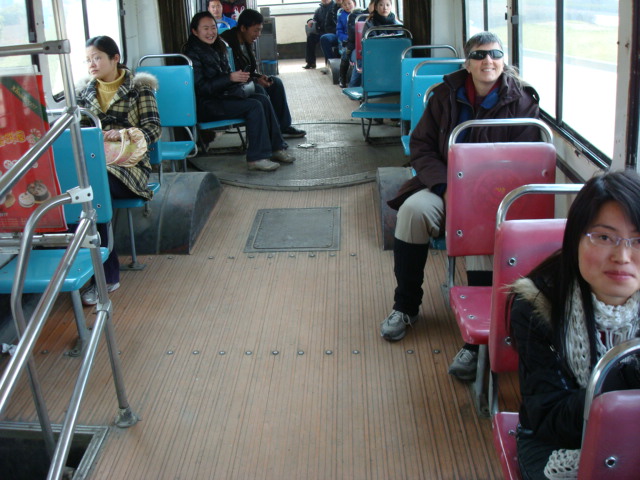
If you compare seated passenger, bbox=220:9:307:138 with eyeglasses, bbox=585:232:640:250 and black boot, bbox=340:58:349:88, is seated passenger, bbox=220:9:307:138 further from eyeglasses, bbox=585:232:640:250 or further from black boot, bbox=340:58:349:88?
eyeglasses, bbox=585:232:640:250

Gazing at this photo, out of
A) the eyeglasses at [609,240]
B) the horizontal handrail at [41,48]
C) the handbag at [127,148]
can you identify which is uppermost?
the horizontal handrail at [41,48]

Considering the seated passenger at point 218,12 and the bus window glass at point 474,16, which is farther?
the seated passenger at point 218,12

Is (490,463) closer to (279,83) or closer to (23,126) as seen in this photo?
(23,126)

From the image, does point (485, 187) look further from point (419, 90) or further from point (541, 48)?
point (419, 90)

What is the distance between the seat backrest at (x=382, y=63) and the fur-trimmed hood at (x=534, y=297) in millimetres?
5145

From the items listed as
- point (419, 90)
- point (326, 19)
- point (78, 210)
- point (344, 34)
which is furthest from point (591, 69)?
point (326, 19)

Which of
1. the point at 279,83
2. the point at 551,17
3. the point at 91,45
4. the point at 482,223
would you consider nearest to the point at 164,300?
the point at 91,45

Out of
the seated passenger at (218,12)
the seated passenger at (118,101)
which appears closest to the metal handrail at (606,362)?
the seated passenger at (118,101)

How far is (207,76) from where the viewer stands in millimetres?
5977

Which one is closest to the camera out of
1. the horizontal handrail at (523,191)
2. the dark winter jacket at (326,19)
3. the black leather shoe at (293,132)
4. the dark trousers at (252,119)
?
the horizontal handrail at (523,191)

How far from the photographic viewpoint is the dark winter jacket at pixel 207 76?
5.92 metres

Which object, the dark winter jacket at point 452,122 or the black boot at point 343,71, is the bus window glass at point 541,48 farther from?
the black boot at point 343,71

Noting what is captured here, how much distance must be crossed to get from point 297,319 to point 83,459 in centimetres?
131

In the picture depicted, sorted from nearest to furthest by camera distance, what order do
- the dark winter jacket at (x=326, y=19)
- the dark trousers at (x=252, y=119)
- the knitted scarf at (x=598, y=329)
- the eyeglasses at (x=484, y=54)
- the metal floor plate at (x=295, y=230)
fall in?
1. the knitted scarf at (x=598, y=329)
2. the eyeglasses at (x=484, y=54)
3. the metal floor plate at (x=295, y=230)
4. the dark trousers at (x=252, y=119)
5. the dark winter jacket at (x=326, y=19)
